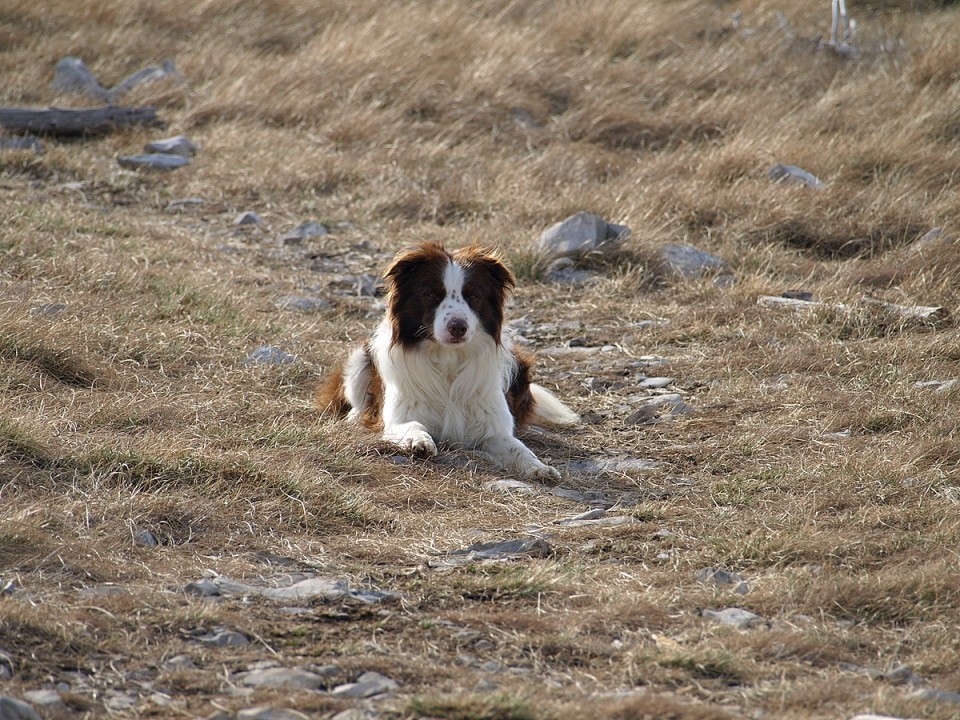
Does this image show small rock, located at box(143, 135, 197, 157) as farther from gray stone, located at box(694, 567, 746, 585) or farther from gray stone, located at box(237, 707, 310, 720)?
gray stone, located at box(237, 707, 310, 720)

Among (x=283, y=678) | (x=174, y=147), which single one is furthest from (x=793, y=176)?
(x=283, y=678)

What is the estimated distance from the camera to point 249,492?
466 centimetres

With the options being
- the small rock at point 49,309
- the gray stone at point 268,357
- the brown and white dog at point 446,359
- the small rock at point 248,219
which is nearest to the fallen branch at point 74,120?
the small rock at point 248,219

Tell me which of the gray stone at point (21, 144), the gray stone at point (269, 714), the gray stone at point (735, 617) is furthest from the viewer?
the gray stone at point (21, 144)

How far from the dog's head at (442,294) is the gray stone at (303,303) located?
190cm

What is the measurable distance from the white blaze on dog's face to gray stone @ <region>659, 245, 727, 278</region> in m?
2.79

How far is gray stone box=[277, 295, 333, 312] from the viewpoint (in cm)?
764

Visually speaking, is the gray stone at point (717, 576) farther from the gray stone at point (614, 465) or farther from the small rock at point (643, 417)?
the small rock at point (643, 417)

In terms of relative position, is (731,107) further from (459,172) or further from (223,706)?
(223,706)

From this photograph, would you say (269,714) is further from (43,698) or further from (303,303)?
(303,303)

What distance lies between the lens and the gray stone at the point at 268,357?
6.45m

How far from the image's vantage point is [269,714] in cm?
302

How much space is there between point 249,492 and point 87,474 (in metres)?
0.60

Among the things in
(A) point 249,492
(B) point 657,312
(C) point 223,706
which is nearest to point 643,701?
(C) point 223,706
